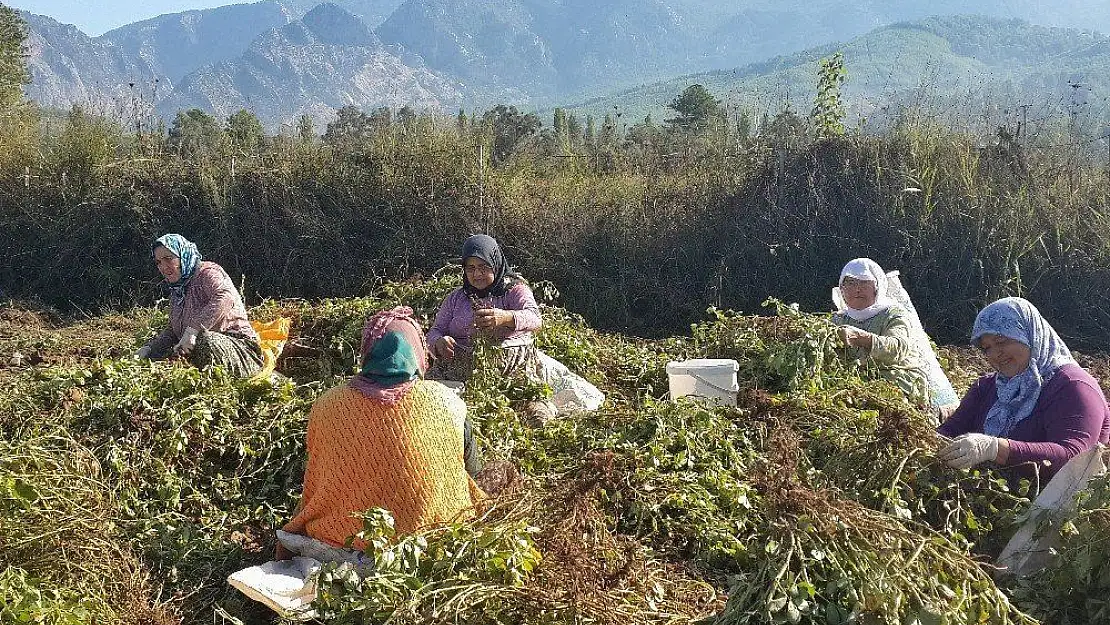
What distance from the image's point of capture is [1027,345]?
2910 mm

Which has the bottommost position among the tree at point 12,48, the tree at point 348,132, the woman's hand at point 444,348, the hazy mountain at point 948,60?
the woman's hand at point 444,348

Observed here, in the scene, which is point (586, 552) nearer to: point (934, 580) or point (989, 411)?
point (934, 580)

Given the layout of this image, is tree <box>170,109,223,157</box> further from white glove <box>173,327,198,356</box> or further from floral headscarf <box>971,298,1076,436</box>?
→ floral headscarf <box>971,298,1076,436</box>

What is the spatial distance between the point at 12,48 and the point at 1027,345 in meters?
17.1

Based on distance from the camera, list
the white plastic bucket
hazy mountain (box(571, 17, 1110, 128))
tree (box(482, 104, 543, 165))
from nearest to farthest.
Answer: the white plastic bucket, tree (box(482, 104, 543, 165)), hazy mountain (box(571, 17, 1110, 128))

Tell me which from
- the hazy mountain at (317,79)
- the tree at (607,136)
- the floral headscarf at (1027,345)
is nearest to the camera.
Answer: the floral headscarf at (1027,345)

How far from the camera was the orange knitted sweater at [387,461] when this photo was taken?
251 cm

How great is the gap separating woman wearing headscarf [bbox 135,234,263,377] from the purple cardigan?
3705 mm

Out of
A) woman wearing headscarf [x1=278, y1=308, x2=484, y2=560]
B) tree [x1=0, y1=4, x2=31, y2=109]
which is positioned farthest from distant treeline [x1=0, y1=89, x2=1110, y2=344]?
tree [x1=0, y1=4, x2=31, y2=109]

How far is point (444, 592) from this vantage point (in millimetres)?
2232

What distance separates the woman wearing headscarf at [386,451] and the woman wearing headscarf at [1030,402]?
5.81ft

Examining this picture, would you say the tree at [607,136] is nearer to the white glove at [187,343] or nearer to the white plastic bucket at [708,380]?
the white plastic bucket at [708,380]

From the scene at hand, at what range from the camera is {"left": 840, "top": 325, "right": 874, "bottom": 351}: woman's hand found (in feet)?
13.9

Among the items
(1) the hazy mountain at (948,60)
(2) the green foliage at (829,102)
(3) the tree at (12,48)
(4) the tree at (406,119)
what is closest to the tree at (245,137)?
(4) the tree at (406,119)
